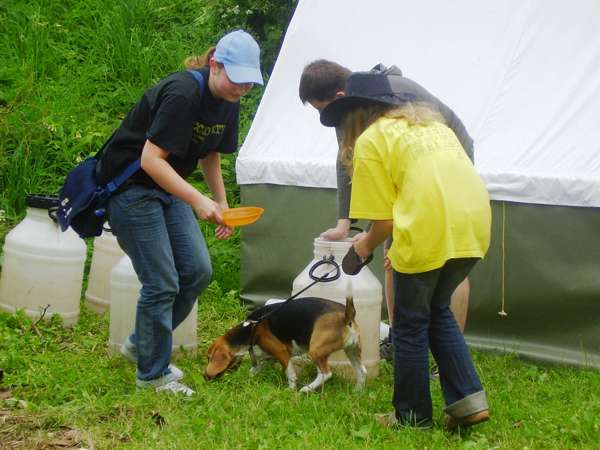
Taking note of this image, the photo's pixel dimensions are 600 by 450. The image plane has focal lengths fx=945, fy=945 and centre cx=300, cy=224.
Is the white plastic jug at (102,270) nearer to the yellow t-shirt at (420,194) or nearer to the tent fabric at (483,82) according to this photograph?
the tent fabric at (483,82)

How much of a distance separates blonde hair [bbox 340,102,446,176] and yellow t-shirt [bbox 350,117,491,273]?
0.15ft

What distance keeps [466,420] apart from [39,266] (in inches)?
107

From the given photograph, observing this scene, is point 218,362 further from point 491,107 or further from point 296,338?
point 491,107

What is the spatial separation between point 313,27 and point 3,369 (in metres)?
3.07

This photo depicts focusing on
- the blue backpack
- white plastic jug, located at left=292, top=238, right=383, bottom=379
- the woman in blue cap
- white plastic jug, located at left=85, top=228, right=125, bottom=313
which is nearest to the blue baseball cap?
the woman in blue cap

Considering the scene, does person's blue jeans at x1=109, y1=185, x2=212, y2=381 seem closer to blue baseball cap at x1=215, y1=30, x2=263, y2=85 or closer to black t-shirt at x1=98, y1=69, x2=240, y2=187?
black t-shirt at x1=98, y1=69, x2=240, y2=187

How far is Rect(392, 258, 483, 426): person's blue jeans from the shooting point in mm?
3479

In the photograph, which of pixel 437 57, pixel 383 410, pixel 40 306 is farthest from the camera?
pixel 437 57

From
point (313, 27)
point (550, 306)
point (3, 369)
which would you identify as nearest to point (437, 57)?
point (313, 27)

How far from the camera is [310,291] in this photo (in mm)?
4578

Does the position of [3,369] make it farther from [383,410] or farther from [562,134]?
[562,134]

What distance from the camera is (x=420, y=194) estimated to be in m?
3.36

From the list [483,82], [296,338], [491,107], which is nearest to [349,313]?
[296,338]

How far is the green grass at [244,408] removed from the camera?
11.3 feet
